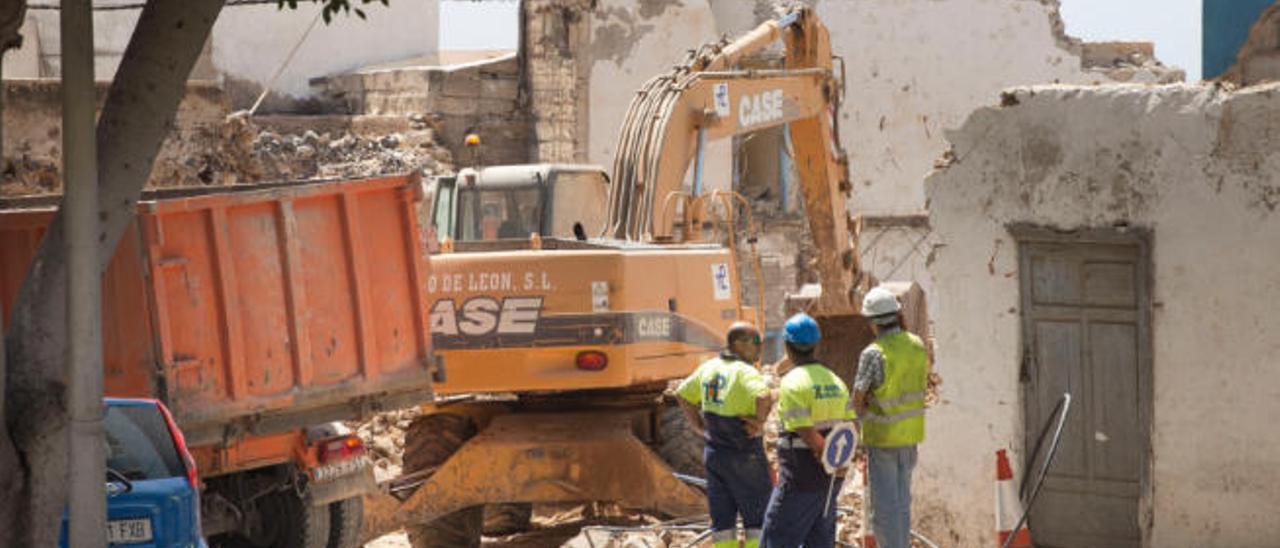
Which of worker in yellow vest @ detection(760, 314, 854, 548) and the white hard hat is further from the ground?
the white hard hat

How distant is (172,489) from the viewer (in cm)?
929

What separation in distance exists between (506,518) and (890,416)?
618cm

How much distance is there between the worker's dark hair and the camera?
1034 cm

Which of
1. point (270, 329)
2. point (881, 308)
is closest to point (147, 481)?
point (270, 329)

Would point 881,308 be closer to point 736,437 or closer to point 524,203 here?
point 736,437

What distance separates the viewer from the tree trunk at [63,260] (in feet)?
27.1

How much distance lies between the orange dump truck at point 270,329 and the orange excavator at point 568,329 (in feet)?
2.33

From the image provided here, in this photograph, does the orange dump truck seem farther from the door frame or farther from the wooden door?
the door frame

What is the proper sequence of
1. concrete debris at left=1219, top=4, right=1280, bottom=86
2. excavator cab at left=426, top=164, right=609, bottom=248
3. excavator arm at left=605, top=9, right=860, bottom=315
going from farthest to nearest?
excavator cab at left=426, top=164, right=609, bottom=248, excavator arm at left=605, top=9, right=860, bottom=315, concrete debris at left=1219, top=4, right=1280, bottom=86

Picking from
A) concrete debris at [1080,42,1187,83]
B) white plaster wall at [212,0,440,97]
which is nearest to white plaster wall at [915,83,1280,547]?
white plaster wall at [212,0,440,97]

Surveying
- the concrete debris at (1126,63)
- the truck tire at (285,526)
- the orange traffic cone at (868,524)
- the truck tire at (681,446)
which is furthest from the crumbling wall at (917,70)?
the truck tire at (285,526)

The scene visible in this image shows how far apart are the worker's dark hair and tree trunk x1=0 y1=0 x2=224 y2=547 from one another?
11.2 ft

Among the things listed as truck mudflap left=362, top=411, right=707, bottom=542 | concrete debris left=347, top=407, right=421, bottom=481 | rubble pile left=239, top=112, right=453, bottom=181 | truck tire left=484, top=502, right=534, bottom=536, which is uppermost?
rubble pile left=239, top=112, right=453, bottom=181

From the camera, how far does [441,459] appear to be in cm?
1494
